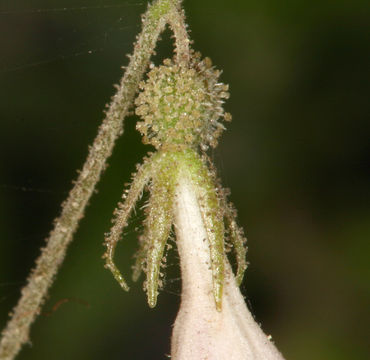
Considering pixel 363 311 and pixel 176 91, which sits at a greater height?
pixel 176 91

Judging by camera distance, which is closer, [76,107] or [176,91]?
[176,91]

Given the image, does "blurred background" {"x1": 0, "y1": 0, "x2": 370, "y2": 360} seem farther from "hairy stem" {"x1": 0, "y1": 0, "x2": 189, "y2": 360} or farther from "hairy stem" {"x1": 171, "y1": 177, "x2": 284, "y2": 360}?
"hairy stem" {"x1": 171, "y1": 177, "x2": 284, "y2": 360}

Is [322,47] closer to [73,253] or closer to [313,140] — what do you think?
[313,140]

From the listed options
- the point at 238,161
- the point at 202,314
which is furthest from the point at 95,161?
the point at 238,161

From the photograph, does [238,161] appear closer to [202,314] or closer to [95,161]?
[95,161]

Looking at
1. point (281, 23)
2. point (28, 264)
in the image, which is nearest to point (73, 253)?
point (28, 264)

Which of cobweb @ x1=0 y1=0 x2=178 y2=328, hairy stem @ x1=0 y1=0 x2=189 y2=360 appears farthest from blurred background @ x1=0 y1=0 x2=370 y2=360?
hairy stem @ x1=0 y1=0 x2=189 y2=360
